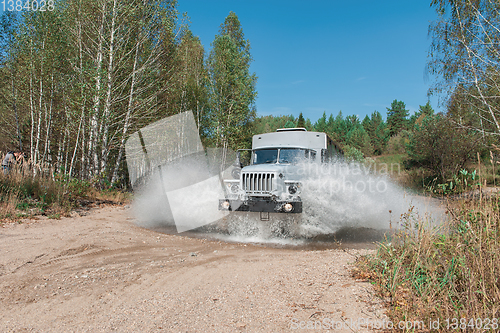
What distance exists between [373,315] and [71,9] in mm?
18491

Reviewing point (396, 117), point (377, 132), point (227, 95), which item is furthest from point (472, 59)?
point (396, 117)

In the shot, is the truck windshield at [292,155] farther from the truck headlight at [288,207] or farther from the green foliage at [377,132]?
the green foliage at [377,132]

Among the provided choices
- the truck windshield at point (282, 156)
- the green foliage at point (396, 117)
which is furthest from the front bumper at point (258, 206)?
the green foliage at point (396, 117)

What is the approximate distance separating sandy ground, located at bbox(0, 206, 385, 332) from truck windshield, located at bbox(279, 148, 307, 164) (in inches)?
137

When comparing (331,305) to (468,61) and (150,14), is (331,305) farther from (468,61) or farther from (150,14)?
(150,14)

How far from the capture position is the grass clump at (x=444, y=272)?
2816 mm

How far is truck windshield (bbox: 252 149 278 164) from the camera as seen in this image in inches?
366

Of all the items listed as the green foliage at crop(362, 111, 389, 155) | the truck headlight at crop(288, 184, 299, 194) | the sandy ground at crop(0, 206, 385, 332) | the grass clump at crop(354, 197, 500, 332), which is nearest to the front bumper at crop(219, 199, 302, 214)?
the truck headlight at crop(288, 184, 299, 194)

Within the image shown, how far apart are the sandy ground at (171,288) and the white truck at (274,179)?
128cm

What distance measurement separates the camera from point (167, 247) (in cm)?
609

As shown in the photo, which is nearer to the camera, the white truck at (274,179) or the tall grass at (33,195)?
the white truck at (274,179)

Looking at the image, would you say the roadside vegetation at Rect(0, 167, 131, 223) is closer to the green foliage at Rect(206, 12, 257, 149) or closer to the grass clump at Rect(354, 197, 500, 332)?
the grass clump at Rect(354, 197, 500, 332)

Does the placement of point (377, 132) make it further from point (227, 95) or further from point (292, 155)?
point (292, 155)

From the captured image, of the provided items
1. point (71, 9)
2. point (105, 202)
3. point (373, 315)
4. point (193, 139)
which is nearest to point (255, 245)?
point (373, 315)
